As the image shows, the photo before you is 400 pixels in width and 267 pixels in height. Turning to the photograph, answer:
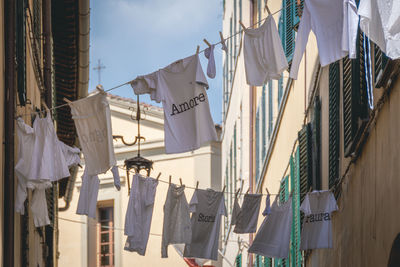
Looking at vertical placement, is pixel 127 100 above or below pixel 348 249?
above

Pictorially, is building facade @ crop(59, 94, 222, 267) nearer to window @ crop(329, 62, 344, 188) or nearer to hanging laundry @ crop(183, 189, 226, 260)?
hanging laundry @ crop(183, 189, 226, 260)

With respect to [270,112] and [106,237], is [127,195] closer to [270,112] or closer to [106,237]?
[106,237]

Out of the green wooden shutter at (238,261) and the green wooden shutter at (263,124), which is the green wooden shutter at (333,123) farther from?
the green wooden shutter at (238,261)

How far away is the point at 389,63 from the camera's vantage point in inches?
344

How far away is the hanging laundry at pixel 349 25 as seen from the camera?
322 inches

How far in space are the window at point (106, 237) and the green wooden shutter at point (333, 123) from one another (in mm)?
19549

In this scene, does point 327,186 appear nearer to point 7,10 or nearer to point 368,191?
point 368,191

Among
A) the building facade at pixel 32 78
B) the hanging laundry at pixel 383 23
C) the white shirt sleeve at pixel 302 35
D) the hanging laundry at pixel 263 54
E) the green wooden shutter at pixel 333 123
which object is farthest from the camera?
the green wooden shutter at pixel 333 123

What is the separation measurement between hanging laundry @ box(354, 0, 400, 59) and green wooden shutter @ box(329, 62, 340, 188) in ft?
15.3

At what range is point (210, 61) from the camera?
33.6 ft

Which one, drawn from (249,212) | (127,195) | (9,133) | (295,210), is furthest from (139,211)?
(127,195)

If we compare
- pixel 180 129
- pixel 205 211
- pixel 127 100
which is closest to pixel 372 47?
pixel 180 129

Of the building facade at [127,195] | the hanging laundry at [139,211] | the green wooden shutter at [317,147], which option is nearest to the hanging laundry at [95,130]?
the hanging laundry at [139,211]

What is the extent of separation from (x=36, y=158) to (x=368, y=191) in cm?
319
